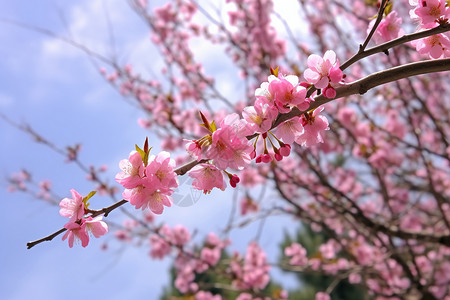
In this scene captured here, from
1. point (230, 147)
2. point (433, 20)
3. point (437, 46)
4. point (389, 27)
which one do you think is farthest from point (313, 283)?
point (230, 147)

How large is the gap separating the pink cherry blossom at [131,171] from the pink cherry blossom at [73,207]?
0.13 metres

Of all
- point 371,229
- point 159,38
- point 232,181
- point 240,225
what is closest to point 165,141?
point 159,38

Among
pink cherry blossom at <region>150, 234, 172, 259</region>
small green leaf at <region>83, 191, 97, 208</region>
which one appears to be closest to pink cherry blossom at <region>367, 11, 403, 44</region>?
small green leaf at <region>83, 191, 97, 208</region>

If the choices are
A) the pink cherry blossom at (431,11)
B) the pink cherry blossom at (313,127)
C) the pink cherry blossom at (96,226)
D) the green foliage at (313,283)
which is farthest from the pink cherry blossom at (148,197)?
the green foliage at (313,283)

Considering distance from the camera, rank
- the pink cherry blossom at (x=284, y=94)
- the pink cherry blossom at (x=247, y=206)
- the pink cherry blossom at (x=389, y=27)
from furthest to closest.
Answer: the pink cherry blossom at (x=247, y=206) → the pink cherry blossom at (x=389, y=27) → the pink cherry blossom at (x=284, y=94)

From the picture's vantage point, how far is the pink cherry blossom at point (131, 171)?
3.35 feet

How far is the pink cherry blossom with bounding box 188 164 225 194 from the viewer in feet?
3.48

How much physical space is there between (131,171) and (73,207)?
0.19 metres

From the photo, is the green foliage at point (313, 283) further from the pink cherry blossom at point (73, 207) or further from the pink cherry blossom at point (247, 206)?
the pink cherry blossom at point (73, 207)

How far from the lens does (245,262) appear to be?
432 cm

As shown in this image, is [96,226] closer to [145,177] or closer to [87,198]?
[87,198]

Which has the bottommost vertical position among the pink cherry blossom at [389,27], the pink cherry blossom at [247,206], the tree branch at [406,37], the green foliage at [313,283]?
the tree branch at [406,37]

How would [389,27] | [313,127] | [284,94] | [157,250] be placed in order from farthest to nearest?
[157,250]
[389,27]
[313,127]
[284,94]

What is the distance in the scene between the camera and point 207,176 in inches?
42.3
